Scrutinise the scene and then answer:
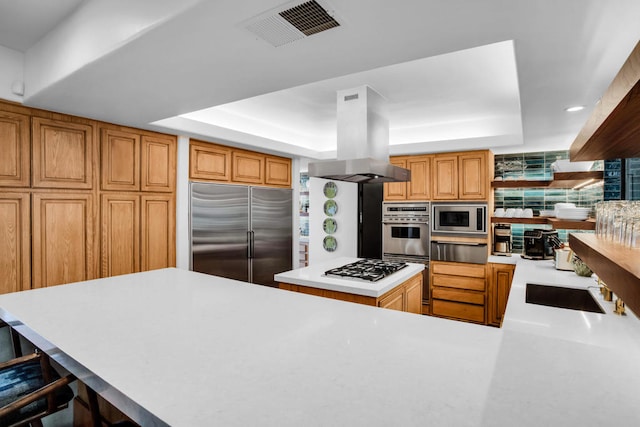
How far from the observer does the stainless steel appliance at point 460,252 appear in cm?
422

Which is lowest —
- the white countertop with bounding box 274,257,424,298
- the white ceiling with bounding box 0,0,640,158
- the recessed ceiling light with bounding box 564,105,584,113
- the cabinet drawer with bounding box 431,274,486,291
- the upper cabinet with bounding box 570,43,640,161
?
the cabinet drawer with bounding box 431,274,486,291

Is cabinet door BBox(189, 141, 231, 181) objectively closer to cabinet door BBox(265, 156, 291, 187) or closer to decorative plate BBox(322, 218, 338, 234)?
cabinet door BBox(265, 156, 291, 187)

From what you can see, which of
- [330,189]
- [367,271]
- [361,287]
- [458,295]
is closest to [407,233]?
[458,295]

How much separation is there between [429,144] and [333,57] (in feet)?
9.31

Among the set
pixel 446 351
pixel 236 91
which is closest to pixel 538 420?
pixel 446 351

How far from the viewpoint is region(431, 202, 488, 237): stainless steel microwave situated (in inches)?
167

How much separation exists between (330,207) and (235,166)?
6.67ft

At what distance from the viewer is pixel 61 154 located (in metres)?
2.69

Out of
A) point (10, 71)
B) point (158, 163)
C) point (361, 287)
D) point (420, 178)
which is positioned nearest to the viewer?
point (10, 71)

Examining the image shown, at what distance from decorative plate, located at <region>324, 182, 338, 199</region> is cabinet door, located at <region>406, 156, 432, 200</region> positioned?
4.56 ft

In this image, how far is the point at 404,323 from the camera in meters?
1.51

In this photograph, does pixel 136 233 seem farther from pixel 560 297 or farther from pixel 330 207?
pixel 560 297

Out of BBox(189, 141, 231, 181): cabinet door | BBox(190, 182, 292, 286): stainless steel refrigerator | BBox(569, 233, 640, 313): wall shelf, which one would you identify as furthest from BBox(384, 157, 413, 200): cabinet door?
BBox(569, 233, 640, 313): wall shelf

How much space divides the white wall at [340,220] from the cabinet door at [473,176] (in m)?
1.67
